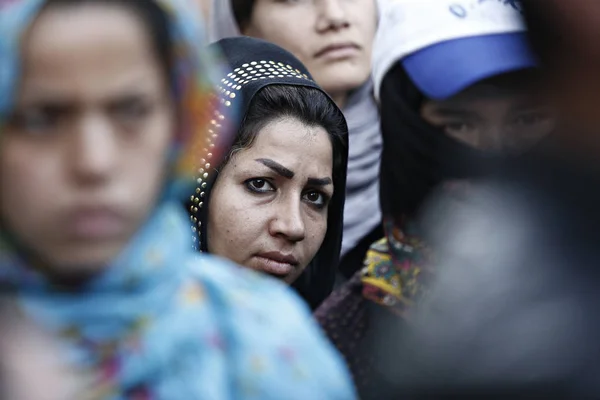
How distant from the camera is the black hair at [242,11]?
10.3 ft

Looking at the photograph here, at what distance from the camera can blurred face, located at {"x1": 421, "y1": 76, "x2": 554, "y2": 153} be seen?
6.86 feet

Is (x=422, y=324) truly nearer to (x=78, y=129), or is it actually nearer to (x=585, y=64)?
(x=585, y=64)

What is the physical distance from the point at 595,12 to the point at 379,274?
117 centimetres

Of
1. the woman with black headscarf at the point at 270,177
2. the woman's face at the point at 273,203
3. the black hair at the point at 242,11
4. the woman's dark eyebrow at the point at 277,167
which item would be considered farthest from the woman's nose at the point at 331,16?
the woman's dark eyebrow at the point at 277,167

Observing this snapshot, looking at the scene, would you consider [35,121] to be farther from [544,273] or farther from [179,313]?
[544,273]

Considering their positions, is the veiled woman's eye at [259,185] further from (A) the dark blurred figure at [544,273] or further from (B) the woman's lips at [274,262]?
(A) the dark blurred figure at [544,273]

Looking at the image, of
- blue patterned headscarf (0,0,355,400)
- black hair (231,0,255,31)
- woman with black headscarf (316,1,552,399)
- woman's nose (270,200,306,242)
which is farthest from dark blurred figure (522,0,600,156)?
black hair (231,0,255,31)

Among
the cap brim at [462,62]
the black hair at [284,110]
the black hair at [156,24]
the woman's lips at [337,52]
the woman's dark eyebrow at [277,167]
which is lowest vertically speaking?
the woman's lips at [337,52]

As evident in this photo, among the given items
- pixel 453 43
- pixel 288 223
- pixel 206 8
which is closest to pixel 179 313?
pixel 288 223

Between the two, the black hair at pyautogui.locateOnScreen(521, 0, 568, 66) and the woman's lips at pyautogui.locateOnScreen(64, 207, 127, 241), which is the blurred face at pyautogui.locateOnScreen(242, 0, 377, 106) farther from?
the woman's lips at pyautogui.locateOnScreen(64, 207, 127, 241)

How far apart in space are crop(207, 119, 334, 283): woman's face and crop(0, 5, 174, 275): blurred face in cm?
106

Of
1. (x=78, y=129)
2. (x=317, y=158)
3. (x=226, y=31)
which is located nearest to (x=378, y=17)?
(x=226, y=31)

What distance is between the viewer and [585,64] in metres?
1.20

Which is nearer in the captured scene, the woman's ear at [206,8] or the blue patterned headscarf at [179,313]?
the blue patterned headscarf at [179,313]
